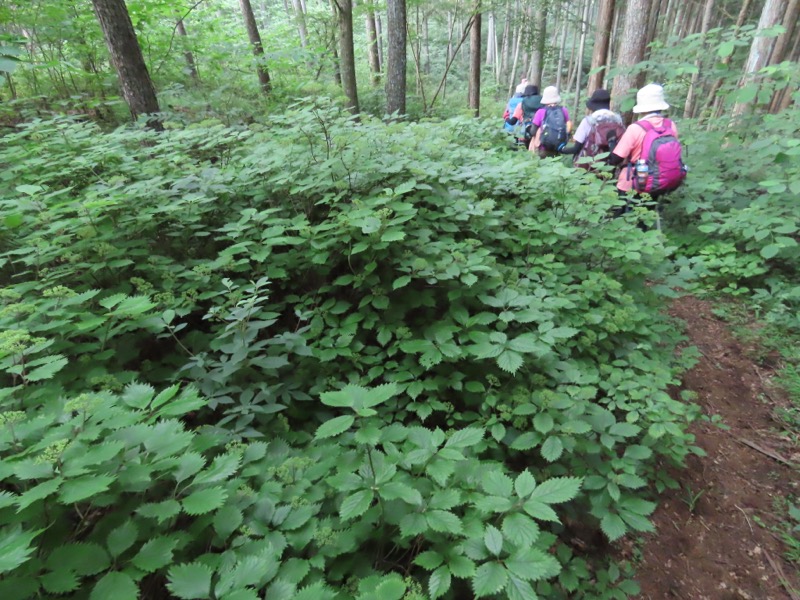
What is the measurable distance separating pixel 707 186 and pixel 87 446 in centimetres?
715

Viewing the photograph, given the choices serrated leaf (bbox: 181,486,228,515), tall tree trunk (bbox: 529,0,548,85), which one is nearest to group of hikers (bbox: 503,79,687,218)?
serrated leaf (bbox: 181,486,228,515)

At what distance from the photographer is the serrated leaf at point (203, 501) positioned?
1.15 m

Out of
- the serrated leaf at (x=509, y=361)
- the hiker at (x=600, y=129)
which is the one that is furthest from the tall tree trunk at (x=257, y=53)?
the serrated leaf at (x=509, y=361)

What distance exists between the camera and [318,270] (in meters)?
2.68

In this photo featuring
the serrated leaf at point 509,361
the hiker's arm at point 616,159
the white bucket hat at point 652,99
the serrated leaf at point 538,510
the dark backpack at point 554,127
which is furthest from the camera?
the dark backpack at point 554,127

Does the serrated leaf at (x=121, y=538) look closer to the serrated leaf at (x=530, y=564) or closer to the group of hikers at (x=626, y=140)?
the serrated leaf at (x=530, y=564)

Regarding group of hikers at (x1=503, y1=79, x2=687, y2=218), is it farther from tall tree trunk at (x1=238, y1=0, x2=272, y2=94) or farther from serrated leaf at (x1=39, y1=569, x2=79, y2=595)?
tall tree trunk at (x1=238, y1=0, x2=272, y2=94)

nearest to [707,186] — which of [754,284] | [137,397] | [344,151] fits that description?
[754,284]

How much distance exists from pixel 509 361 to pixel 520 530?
0.92m

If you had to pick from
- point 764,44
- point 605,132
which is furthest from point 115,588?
point 764,44

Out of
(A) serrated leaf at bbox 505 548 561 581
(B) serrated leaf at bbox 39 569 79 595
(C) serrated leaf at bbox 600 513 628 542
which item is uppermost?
(B) serrated leaf at bbox 39 569 79 595

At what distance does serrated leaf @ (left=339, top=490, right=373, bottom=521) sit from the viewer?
133cm

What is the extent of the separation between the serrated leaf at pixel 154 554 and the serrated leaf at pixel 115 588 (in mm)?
46

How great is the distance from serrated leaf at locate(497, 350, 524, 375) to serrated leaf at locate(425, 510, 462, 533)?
2.80ft
